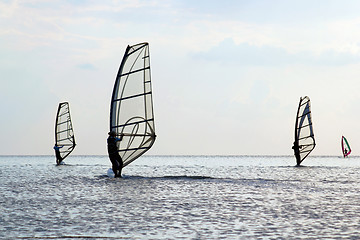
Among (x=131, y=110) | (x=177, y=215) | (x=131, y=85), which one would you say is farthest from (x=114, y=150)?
(x=177, y=215)

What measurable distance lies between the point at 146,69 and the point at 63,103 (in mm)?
17947

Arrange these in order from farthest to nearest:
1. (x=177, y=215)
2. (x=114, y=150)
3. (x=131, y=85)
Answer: (x=131, y=85) < (x=114, y=150) < (x=177, y=215)

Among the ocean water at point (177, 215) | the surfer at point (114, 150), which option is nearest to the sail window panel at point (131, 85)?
the surfer at point (114, 150)

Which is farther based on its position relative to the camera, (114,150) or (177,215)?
(114,150)

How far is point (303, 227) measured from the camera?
26.0ft

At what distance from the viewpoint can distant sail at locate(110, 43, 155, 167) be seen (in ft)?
67.6

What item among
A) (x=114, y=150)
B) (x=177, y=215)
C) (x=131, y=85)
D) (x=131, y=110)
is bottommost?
(x=177, y=215)

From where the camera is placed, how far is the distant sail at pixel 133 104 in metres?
20.6

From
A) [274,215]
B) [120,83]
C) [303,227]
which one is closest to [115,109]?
[120,83]

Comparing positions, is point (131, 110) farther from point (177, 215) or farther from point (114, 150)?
point (177, 215)

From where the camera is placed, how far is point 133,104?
20.7 metres

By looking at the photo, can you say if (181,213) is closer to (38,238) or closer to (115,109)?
(38,238)

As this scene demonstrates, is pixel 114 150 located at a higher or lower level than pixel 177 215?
higher

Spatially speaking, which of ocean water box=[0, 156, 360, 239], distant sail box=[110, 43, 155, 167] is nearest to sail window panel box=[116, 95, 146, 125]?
distant sail box=[110, 43, 155, 167]
